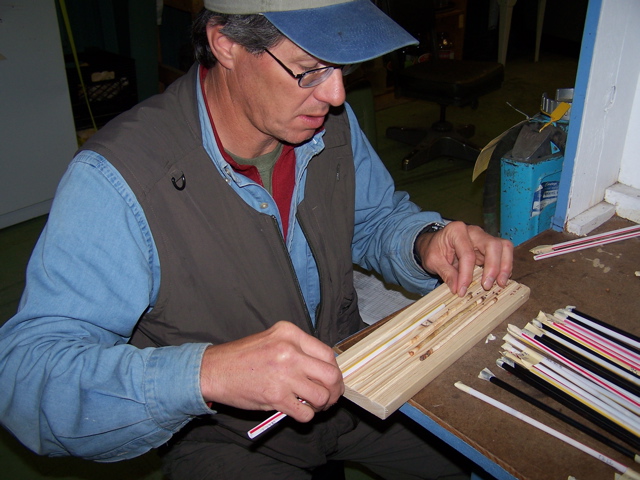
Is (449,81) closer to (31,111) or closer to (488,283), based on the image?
(31,111)

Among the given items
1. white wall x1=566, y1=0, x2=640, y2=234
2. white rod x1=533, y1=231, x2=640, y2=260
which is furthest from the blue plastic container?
white rod x1=533, y1=231, x2=640, y2=260

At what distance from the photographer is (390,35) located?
96 centimetres

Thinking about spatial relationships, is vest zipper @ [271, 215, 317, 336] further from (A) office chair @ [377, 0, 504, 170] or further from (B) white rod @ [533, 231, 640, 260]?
(A) office chair @ [377, 0, 504, 170]

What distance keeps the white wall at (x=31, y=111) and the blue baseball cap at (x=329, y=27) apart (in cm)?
221

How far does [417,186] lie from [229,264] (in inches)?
105

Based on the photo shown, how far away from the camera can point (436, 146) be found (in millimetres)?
3934

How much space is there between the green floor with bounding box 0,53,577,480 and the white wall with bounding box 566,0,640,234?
1.16 m

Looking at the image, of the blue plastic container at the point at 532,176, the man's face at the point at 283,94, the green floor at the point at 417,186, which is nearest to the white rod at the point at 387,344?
the man's face at the point at 283,94

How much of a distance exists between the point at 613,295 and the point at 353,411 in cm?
61

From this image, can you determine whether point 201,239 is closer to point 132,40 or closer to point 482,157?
point 482,157

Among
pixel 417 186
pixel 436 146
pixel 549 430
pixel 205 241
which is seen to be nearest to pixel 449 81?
pixel 436 146

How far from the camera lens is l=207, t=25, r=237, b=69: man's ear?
1023mm

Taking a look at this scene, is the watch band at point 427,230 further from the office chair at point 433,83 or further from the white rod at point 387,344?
the office chair at point 433,83

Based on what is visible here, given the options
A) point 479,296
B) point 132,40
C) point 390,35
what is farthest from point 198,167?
point 132,40
